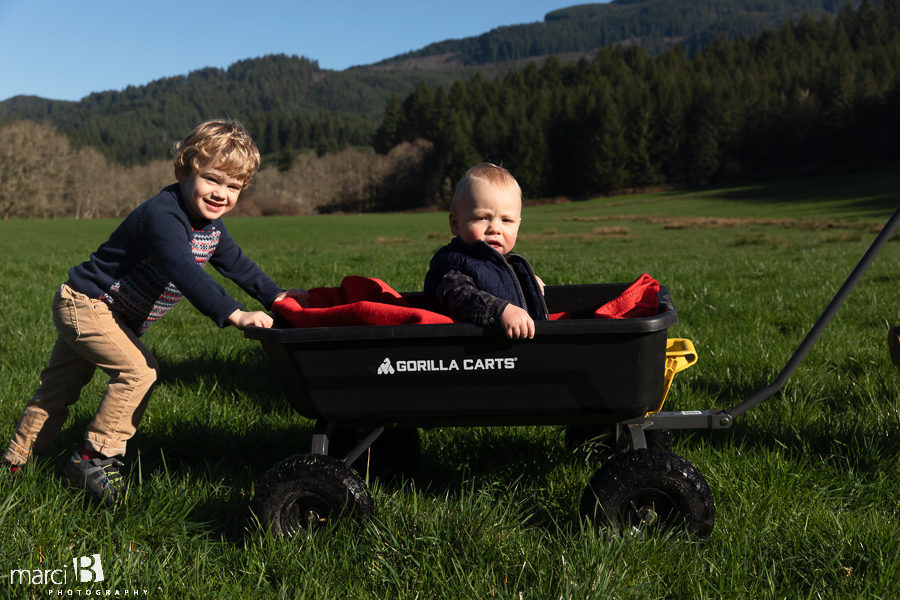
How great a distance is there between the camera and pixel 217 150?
9.93 feet

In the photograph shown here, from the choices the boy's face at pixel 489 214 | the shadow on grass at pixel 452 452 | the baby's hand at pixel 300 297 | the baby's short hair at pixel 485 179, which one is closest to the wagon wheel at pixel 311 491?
the shadow on grass at pixel 452 452

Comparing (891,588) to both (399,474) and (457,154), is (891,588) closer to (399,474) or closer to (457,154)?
(399,474)

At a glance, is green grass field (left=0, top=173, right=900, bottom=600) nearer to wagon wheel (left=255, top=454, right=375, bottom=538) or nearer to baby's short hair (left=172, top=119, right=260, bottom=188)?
wagon wheel (left=255, top=454, right=375, bottom=538)

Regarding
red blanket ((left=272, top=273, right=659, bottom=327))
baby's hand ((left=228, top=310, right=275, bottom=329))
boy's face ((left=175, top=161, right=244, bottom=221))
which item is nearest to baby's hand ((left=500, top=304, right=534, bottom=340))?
red blanket ((left=272, top=273, right=659, bottom=327))

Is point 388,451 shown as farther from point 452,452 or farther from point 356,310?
point 356,310

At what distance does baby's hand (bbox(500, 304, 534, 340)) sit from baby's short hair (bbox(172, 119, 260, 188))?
146 cm

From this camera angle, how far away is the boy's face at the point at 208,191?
9.99ft

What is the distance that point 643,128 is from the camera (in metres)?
94.1

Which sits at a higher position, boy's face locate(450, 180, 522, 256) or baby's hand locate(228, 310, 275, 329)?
boy's face locate(450, 180, 522, 256)

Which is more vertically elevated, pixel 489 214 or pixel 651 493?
pixel 489 214

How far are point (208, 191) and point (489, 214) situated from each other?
48.3 inches

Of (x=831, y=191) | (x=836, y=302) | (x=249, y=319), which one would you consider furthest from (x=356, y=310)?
(x=831, y=191)

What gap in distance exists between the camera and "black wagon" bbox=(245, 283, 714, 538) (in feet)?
8.15

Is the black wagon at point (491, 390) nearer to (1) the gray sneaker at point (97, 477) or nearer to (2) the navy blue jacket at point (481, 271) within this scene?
(2) the navy blue jacket at point (481, 271)
